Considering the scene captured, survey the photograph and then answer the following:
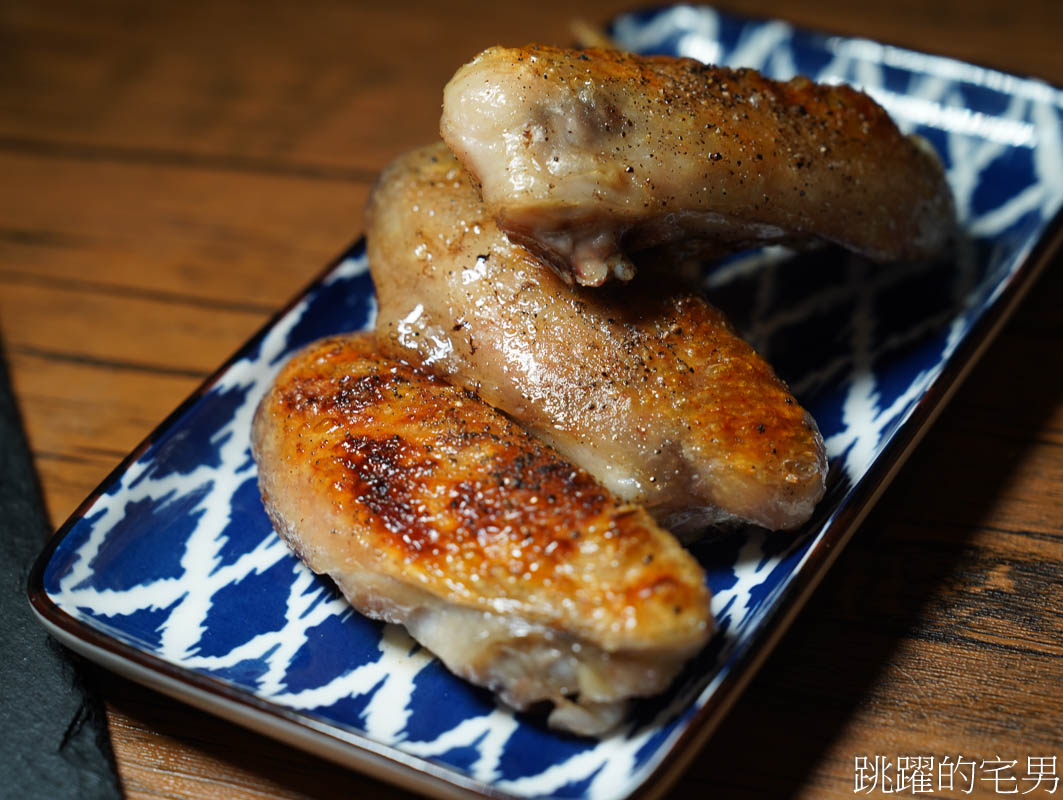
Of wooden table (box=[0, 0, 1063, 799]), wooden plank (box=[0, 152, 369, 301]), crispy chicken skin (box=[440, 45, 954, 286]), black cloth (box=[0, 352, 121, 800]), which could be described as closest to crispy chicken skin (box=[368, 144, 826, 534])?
crispy chicken skin (box=[440, 45, 954, 286])

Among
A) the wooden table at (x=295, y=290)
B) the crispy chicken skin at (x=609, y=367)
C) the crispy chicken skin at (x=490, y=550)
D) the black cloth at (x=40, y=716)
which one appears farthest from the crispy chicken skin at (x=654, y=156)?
A: the black cloth at (x=40, y=716)

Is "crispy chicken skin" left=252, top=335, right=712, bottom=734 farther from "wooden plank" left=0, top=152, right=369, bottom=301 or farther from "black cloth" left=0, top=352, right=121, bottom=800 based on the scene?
"wooden plank" left=0, top=152, right=369, bottom=301

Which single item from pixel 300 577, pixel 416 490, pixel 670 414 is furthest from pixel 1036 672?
pixel 300 577

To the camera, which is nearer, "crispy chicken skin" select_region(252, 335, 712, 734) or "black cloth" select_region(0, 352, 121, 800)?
"crispy chicken skin" select_region(252, 335, 712, 734)

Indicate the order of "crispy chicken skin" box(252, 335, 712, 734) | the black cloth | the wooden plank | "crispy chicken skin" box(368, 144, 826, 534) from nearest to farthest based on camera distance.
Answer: "crispy chicken skin" box(252, 335, 712, 734) < the black cloth < "crispy chicken skin" box(368, 144, 826, 534) < the wooden plank

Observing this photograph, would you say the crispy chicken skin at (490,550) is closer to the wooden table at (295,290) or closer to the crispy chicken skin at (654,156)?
the wooden table at (295,290)

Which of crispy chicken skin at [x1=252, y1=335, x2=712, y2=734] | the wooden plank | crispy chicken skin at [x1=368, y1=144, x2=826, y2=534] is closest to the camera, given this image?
crispy chicken skin at [x1=252, y1=335, x2=712, y2=734]

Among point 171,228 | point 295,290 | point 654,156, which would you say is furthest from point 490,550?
point 171,228
